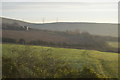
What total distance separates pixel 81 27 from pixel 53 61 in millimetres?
831

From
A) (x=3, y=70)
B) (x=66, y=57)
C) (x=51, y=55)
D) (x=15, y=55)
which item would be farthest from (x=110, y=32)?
(x=3, y=70)

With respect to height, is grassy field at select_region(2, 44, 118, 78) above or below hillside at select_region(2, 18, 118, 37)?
below

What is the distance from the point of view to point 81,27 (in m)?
3.47

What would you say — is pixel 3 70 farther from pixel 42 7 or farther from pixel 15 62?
pixel 42 7

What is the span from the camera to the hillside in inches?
133

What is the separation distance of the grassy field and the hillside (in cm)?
37

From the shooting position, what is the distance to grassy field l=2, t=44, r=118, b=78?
3.41m

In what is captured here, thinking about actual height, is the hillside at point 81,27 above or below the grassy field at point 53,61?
above

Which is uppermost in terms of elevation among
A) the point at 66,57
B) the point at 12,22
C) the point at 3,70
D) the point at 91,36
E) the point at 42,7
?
the point at 42,7

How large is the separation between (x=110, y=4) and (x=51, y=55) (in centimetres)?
145

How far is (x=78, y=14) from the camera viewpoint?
11.4 feet

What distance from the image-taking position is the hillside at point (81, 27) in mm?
3381

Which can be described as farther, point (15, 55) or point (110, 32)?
point (15, 55)

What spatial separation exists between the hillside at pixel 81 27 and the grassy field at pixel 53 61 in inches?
14.7
